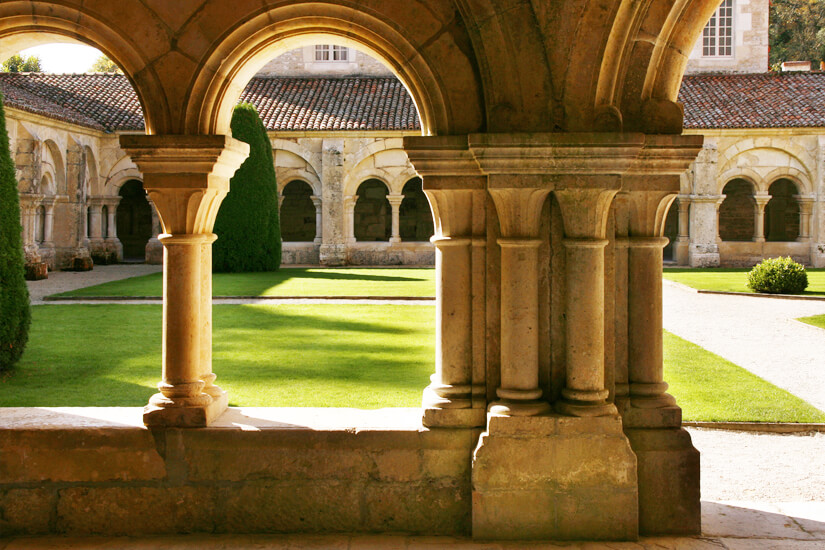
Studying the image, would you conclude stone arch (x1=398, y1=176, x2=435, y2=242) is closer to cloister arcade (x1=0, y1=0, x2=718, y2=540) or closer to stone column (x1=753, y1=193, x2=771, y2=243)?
stone column (x1=753, y1=193, x2=771, y2=243)

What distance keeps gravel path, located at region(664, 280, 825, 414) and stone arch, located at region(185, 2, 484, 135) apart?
14.6 ft

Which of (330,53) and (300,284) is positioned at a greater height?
(330,53)

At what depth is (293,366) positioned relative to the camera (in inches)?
284

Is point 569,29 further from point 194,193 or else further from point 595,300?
point 194,193

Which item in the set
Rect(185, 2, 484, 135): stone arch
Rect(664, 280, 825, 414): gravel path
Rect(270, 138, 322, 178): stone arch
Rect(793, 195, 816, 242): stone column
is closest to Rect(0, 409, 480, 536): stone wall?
Rect(185, 2, 484, 135): stone arch

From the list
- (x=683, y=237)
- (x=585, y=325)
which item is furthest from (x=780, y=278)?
(x=585, y=325)

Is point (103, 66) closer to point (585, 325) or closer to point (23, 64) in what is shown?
point (23, 64)


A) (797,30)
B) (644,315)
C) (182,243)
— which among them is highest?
(797,30)

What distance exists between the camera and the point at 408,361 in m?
7.52

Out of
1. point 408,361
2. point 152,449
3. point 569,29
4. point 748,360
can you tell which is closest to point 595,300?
point 569,29

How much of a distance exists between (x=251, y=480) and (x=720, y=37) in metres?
27.1

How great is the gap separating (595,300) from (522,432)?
23.8 inches

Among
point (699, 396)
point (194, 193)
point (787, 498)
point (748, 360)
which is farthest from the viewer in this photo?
point (748, 360)

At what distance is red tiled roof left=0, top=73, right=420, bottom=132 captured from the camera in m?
22.4
